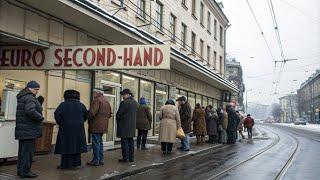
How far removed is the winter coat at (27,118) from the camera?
909 centimetres

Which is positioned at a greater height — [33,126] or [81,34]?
[81,34]

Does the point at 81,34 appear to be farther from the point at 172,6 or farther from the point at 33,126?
the point at 172,6

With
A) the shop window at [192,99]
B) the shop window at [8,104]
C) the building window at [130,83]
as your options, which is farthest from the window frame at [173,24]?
the shop window at [8,104]

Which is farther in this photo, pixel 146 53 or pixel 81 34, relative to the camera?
pixel 81 34

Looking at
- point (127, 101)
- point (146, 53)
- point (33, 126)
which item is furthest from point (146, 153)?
point (33, 126)

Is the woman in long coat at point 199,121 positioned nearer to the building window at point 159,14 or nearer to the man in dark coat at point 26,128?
the building window at point 159,14

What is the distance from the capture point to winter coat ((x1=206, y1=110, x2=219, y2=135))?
21359 mm

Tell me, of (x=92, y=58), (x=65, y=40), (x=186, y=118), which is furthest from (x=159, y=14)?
(x=92, y=58)

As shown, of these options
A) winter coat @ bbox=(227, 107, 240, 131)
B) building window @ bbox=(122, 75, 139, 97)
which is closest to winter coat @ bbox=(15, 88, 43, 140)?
building window @ bbox=(122, 75, 139, 97)

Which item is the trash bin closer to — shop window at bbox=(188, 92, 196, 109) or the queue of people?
the queue of people

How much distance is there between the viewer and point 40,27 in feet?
43.9

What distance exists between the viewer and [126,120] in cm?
1231

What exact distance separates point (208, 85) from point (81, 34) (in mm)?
21173

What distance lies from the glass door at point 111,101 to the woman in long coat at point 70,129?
630 cm
